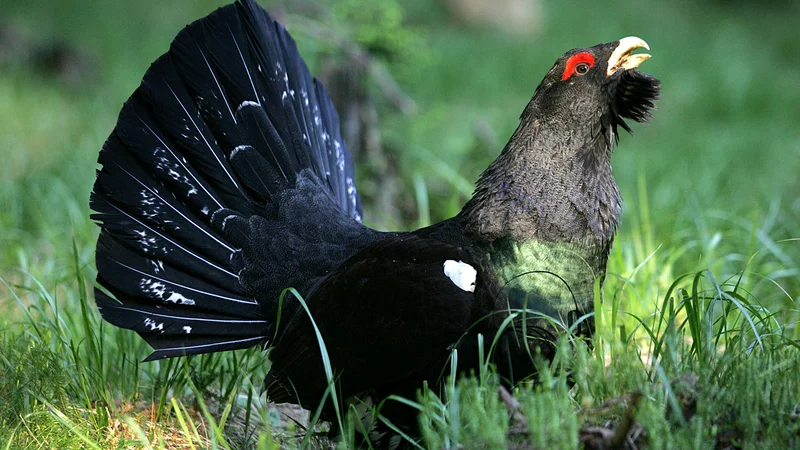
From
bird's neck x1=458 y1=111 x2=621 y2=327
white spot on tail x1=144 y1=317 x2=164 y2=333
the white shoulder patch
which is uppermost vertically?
bird's neck x1=458 y1=111 x2=621 y2=327

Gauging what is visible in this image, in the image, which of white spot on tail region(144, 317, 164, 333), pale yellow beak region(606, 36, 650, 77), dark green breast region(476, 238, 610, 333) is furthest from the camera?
white spot on tail region(144, 317, 164, 333)

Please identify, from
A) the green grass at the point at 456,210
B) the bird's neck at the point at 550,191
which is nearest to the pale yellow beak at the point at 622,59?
the bird's neck at the point at 550,191

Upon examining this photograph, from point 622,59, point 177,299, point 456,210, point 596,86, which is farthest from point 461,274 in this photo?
point 456,210

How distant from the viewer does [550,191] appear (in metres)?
2.84

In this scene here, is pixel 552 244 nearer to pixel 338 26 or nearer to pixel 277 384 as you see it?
pixel 277 384

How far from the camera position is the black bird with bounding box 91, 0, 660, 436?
276cm

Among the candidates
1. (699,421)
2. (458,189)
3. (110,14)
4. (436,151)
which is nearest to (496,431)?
(699,421)

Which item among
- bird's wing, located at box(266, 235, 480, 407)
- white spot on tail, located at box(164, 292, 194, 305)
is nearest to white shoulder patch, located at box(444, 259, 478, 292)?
bird's wing, located at box(266, 235, 480, 407)

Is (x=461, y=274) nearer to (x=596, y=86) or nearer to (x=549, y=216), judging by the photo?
(x=549, y=216)

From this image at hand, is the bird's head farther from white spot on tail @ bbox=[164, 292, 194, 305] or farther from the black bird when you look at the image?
white spot on tail @ bbox=[164, 292, 194, 305]

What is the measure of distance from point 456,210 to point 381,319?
7.23 feet

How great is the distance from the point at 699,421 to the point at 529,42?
38.9ft

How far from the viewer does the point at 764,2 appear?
16.7 meters

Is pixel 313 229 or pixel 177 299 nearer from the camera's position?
pixel 177 299
